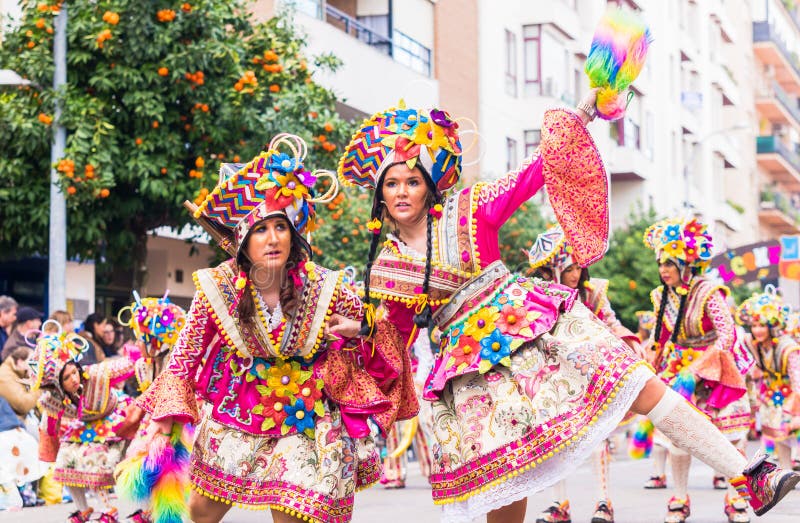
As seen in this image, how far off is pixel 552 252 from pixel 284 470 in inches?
165

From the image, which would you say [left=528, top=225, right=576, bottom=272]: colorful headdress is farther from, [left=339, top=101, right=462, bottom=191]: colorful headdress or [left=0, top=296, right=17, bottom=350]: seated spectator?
[left=0, top=296, right=17, bottom=350]: seated spectator

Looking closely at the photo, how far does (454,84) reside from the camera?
1184 inches

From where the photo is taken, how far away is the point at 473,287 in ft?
20.2

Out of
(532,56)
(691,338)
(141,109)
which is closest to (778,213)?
(532,56)

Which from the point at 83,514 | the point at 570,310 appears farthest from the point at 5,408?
the point at 570,310

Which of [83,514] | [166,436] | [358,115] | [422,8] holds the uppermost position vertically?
[422,8]

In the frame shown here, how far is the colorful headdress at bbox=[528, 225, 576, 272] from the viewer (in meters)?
9.88

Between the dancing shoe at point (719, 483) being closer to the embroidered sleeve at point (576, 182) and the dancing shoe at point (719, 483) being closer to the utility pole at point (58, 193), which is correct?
the utility pole at point (58, 193)

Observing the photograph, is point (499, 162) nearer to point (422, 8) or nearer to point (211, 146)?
point (422, 8)

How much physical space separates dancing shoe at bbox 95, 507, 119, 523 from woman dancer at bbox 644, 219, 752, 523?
13.5 feet

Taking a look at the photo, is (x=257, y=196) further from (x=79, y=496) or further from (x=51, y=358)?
(x=79, y=496)

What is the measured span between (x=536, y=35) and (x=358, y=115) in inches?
404

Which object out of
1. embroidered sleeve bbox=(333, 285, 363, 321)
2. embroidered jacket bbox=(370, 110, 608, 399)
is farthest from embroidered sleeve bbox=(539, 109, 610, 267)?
embroidered sleeve bbox=(333, 285, 363, 321)

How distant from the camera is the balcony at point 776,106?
2501 inches
